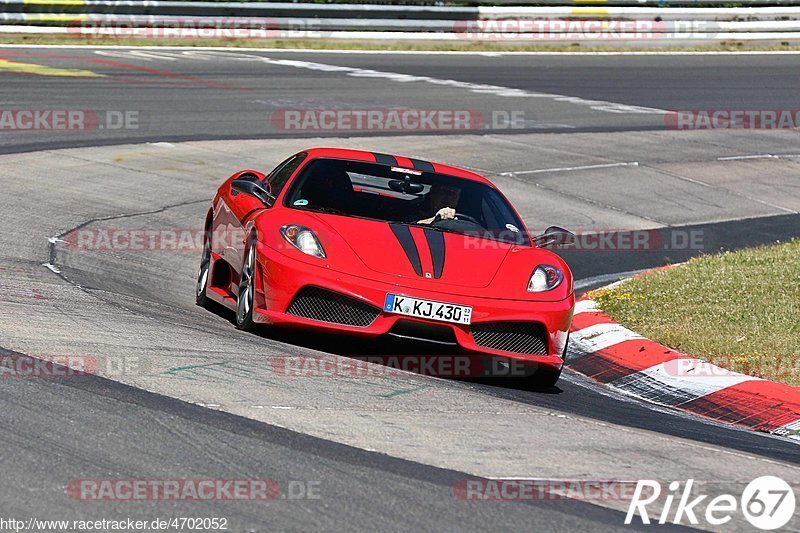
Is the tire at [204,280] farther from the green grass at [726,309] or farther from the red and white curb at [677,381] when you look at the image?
the green grass at [726,309]

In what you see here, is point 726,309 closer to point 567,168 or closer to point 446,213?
point 446,213

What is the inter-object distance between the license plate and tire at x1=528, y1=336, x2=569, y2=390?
Result: 653 millimetres

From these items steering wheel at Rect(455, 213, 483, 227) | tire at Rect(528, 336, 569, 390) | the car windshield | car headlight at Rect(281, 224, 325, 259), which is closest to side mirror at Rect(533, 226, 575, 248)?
the car windshield

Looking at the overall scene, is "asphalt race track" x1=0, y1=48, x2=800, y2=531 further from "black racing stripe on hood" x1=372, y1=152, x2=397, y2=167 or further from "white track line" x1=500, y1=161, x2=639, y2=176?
"black racing stripe on hood" x1=372, y1=152, x2=397, y2=167

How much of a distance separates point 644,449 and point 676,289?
5.06 m

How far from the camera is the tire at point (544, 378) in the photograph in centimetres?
768

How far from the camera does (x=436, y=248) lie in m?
7.77

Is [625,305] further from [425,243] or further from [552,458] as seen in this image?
[552,458]

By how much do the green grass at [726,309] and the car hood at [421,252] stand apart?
Result: 5.73 feet

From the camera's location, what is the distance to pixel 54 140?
16.0 meters

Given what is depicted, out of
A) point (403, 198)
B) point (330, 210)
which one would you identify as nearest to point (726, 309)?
point (403, 198)

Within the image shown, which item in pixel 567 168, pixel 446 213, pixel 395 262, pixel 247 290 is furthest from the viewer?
pixel 567 168

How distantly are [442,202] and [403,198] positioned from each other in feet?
0.85

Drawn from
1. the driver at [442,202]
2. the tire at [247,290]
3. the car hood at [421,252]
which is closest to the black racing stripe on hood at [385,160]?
the driver at [442,202]
